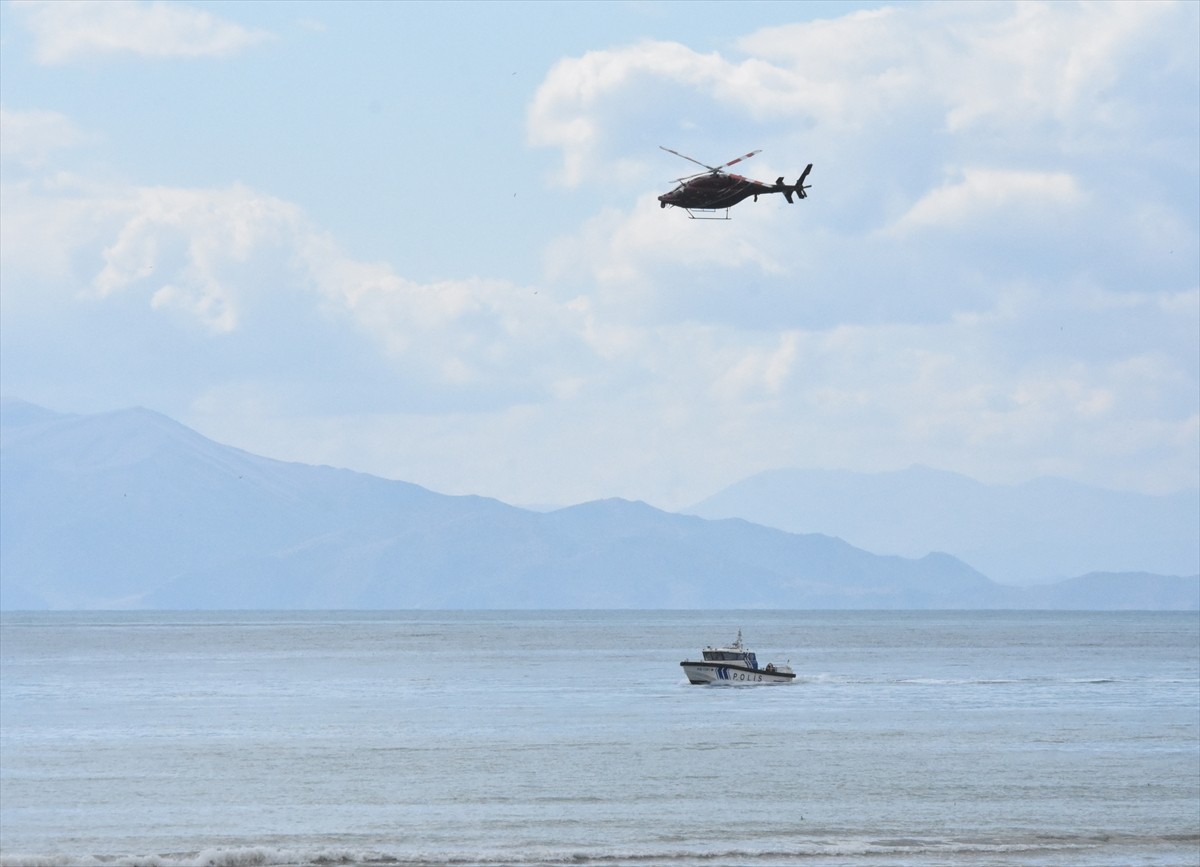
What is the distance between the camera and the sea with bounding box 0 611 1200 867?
4900cm

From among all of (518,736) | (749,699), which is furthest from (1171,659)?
(518,736)

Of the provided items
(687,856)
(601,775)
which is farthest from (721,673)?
(687,856)

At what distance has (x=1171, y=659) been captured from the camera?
176 meters

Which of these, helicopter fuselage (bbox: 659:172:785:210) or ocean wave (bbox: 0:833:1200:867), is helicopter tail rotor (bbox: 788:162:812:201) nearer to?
helicopter fuselage (bbox: 659:172:785:210)

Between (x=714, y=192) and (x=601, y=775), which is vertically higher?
(x=714, y=192)

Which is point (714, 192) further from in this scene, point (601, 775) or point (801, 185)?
point (601, 775)

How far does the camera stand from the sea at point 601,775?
49000 mm

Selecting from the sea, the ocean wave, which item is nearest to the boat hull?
the sea

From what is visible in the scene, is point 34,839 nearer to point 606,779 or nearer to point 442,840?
point 442,840

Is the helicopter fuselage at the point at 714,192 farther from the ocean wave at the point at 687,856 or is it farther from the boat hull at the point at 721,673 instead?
the boat hull at the point at 721,673

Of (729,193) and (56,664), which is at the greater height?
(729,193)

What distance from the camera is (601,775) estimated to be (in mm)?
64812

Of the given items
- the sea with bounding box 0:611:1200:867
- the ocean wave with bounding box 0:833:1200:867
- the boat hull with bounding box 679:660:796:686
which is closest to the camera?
the ocean wave with bounding box 0:833:1200:867

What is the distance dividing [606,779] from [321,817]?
13.6 m
